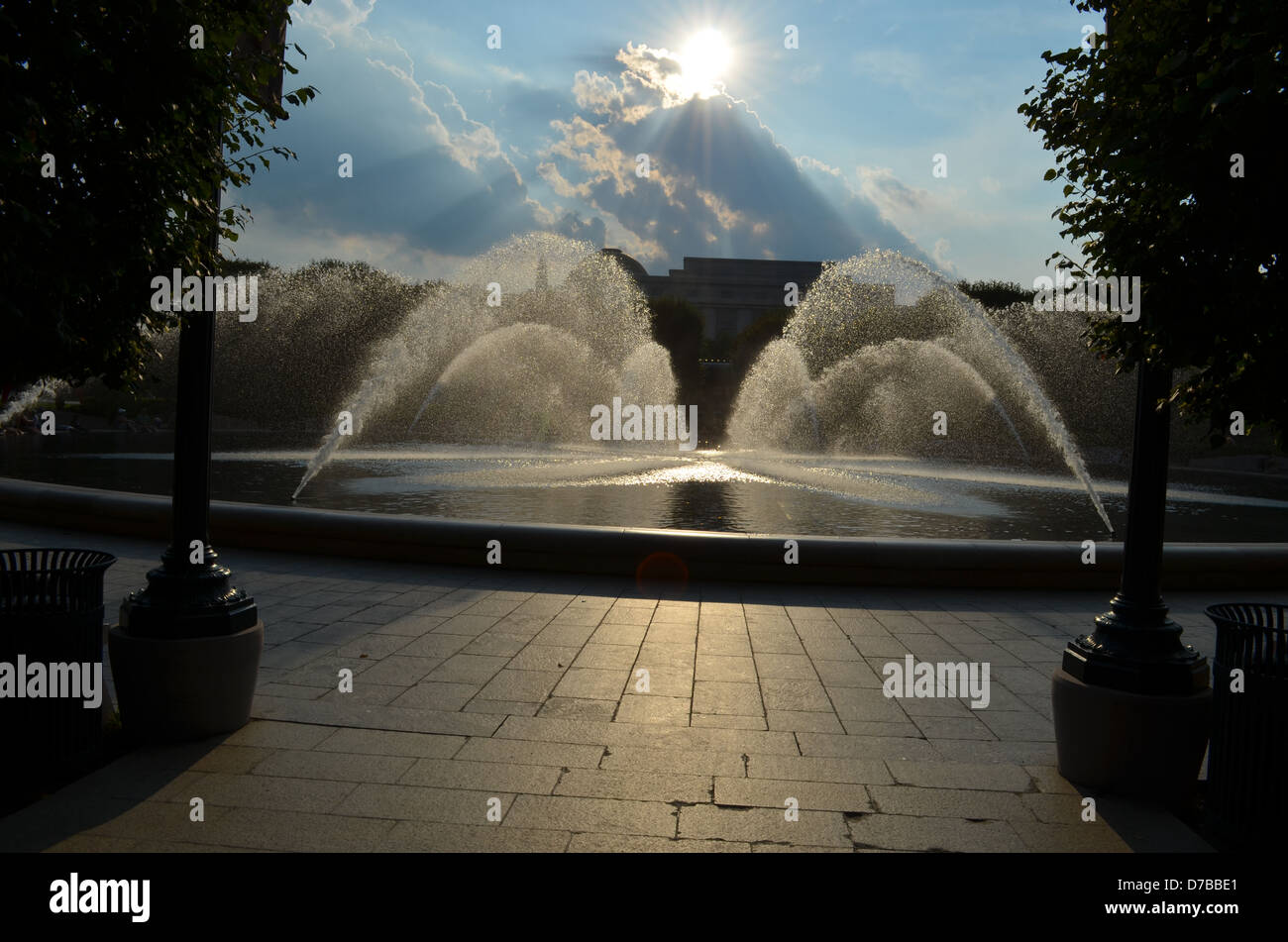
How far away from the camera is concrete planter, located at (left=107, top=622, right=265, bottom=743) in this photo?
410 centimetres

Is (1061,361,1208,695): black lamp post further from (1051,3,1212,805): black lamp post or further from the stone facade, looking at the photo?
the stone facade

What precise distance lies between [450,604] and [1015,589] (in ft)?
17.5

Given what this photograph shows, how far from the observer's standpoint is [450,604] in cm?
738

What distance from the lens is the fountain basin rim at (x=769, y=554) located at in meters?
8.42

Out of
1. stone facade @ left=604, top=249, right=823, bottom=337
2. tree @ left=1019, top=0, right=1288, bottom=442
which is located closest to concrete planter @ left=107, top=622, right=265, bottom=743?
tree @ left=1019, top=0, right=1288, bottom=442

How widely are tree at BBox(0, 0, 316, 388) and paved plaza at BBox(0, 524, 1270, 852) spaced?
1844 millimetres
